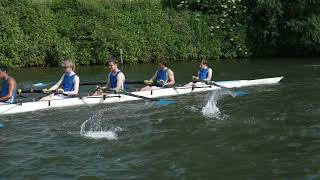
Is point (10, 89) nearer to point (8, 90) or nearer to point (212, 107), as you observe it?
point (8, 90)

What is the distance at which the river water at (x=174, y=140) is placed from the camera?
32.4 ft

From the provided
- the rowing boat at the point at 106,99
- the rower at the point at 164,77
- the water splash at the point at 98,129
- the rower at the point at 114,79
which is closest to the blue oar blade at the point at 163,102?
the rowing boat at the point at 106,99

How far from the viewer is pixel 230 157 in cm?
1062

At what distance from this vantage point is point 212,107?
16.0 metres

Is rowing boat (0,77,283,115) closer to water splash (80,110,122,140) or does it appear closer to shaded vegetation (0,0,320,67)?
water splash (80,110,122,140)

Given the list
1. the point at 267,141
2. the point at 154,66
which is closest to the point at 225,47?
the point at 154,66

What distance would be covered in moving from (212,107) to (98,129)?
4271 mm

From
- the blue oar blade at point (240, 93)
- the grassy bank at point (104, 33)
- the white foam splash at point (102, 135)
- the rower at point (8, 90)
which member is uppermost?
the grassy bank at point (104, 33)

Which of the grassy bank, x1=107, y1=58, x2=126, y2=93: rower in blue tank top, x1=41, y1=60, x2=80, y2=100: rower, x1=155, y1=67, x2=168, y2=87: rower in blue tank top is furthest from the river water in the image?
the grassy bank

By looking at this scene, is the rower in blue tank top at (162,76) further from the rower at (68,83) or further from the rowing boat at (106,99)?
the rower at (68,83)

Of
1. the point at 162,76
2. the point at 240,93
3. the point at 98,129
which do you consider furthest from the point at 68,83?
the point at 240,93

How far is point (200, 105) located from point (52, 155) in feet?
22.3

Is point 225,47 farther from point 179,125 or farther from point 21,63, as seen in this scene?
point 179,125

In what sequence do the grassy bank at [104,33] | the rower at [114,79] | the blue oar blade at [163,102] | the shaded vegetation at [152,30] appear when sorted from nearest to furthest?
the blue oar blade at [163,102] → the rower at [114,79] → the grassy bank at [104,33] → the shaded vegetation at [152,30]
